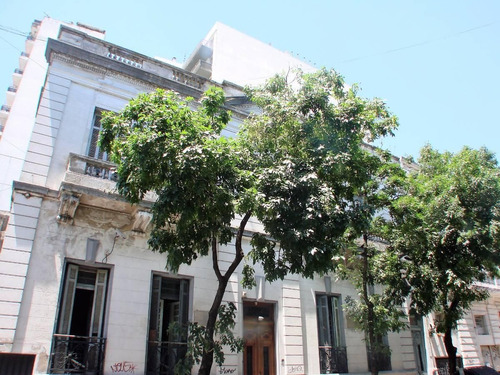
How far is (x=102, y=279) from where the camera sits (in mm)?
9805

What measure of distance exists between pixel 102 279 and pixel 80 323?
1.09 metres

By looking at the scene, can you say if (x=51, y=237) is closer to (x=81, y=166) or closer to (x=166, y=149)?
(x=81, y=166)

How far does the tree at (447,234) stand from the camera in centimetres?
1112

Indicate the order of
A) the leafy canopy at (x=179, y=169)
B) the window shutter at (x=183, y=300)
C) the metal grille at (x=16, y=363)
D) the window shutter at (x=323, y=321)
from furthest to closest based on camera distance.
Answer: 1. the window shutter at (x=323, y=321)
2. the window shutter at (x=183, y=300)
3. the metal grille at (x=16, y=363)
4. the leafy canopy at (x=179, y=169)

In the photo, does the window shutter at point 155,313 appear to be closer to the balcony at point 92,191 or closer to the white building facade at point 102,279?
the white building facade at point 102,279

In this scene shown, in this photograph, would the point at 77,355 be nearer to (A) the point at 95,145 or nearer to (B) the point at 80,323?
(B) the point at 80,323

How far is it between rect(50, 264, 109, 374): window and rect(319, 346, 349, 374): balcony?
669 cm

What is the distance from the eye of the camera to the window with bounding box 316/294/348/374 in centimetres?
1245

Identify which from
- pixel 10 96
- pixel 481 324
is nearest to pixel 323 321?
pixel 481 324

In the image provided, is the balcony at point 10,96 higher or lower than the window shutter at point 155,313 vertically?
higher

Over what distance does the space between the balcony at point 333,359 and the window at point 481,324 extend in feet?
34.2

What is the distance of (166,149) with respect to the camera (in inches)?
267

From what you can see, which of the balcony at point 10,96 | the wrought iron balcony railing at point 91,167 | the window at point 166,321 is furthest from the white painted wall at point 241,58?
the balcony at point 10,96

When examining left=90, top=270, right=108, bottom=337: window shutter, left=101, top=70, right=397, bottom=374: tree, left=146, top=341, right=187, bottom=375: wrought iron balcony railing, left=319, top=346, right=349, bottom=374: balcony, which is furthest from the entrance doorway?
left=90, top=270, right=108, bottom=337: window shutter
